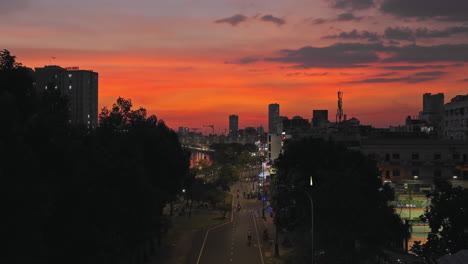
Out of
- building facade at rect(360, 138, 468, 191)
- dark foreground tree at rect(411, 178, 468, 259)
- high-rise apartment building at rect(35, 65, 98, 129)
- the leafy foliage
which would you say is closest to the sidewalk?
the leafy foliage

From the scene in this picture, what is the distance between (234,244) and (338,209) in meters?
17.6

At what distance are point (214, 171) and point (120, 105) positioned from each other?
225 ft

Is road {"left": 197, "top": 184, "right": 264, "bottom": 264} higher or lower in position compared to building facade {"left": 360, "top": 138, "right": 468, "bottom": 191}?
lower

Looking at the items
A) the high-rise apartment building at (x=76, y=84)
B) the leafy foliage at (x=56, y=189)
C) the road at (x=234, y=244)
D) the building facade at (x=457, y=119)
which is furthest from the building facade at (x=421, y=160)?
the high-rise apartment building at (x=76, y=84)

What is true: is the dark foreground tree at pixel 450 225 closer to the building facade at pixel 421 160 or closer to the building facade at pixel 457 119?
the building facade at pixel 421 160

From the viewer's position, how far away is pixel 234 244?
2053 inches

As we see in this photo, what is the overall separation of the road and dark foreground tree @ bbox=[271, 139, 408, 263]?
15.1 feet

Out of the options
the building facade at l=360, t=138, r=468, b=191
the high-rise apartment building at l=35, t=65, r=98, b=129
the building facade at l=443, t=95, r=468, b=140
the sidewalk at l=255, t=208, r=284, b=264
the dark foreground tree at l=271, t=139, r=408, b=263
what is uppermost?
the high-rise apartment building at l=35, t=65, r=98, b=129

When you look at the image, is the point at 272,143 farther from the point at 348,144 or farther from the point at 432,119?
the point at 432,119

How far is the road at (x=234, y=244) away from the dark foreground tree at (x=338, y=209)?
460 cm

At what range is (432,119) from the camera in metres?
182

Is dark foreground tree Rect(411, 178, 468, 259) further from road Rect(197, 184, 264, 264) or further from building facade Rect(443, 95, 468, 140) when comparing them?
building facade Rect(443, 95, 468, 140)

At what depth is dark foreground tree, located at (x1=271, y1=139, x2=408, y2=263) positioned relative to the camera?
37.0m

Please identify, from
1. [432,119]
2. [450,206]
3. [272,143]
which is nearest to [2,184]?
[450,206]
